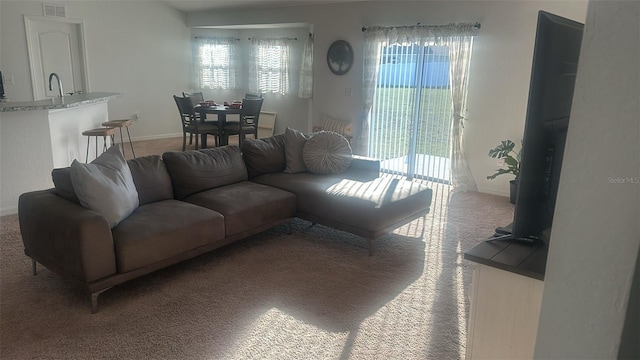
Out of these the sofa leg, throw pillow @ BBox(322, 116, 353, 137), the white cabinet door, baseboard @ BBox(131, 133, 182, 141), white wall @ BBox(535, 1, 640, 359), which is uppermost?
white wall @ BBox(535, 1, 640, 359)

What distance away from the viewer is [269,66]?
8.62 meters

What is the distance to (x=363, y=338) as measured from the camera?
7.91 ft

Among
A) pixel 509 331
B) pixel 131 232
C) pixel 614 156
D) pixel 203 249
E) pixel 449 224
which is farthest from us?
pixel 449 224

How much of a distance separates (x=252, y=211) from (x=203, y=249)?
0.50m

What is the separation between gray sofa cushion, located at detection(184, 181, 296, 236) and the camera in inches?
131

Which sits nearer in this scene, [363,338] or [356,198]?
[363,338]

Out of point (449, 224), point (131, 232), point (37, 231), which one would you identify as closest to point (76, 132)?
point (37, 231)

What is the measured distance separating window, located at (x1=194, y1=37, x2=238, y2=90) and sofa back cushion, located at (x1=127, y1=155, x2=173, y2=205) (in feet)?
19.3

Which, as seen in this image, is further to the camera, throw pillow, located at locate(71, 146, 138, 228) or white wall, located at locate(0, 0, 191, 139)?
white wall, located at locate(0, 0, 191, 139)

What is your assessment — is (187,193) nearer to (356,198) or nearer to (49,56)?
(356,198)

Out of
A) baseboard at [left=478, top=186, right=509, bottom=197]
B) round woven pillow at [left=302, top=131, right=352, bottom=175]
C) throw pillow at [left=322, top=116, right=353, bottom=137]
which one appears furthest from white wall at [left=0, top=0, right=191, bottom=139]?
baseboard at [left=478, top=186, right=509, bottom=197]

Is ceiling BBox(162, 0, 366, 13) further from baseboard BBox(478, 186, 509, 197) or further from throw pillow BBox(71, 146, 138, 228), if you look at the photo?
throw pillow BBox(71, 146, 138, 228)

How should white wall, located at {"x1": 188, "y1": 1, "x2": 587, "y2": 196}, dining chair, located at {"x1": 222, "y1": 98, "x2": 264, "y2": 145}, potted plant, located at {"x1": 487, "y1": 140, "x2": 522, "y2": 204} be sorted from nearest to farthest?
potted plant, located at {"x1": 487, "y1": 140, "x2": 522, "y2": 204}
white wall, located at {"x1": 188, "y1": 1, "x2": 587, "y2": 196}
dining chair, located at {"x1": 222, "y1": 98, "x2": 264, "y2": 145}

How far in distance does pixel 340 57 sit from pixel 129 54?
4017 millimetres
